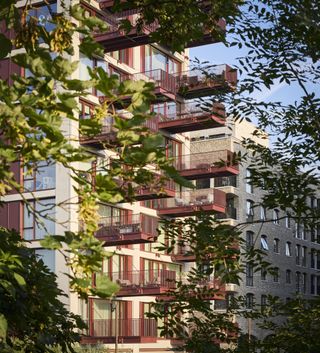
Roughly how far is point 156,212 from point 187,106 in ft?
20.3

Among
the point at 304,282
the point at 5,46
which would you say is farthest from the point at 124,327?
the point at 5,46

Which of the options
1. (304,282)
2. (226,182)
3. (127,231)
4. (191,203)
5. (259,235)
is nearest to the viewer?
(127,231)

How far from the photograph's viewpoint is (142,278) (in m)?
47.8

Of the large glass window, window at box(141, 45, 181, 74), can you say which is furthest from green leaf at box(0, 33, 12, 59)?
the large glass window

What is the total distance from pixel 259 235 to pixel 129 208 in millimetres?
24692

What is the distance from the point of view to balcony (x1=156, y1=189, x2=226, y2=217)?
49016 millimetres

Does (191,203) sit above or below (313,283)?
above

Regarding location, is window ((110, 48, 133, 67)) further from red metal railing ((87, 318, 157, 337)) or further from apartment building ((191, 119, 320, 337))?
red metal railing ((87, 318, 157, 337))

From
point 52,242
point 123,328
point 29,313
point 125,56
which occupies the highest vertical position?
point 125,56

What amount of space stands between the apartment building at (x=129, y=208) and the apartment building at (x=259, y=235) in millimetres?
7268

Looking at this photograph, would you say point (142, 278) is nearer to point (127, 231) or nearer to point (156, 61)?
point (127, 231)

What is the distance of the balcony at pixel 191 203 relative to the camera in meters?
49.0

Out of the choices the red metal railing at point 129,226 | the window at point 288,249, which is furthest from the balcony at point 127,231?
the window at point 288,249

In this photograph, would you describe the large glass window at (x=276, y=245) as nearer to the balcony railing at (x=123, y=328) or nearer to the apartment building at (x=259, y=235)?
the apartment building at (x=259, y=235)
